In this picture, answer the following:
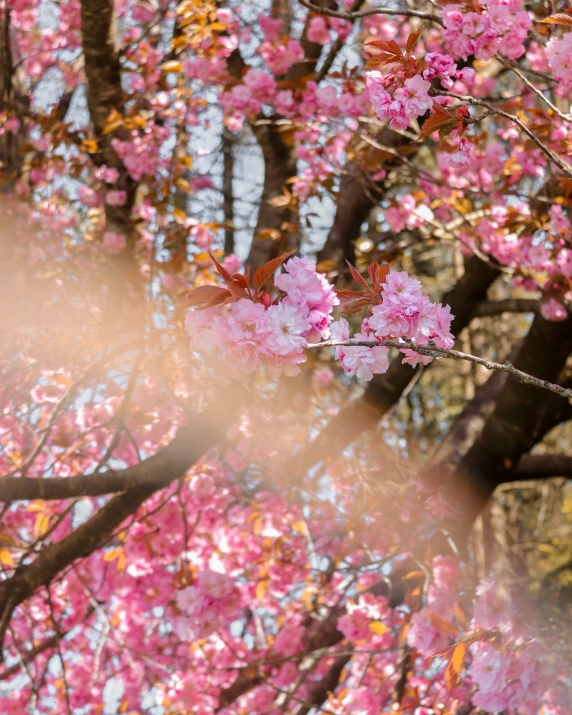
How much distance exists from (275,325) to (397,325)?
221mm

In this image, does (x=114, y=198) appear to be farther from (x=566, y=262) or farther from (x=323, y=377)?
(x=566, y=262)

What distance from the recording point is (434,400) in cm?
723

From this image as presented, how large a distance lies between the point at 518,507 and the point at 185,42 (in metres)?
5.73

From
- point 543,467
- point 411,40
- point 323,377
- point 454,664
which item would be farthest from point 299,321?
point 323,377

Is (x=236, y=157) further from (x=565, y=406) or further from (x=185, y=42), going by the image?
(x=565, y=406)

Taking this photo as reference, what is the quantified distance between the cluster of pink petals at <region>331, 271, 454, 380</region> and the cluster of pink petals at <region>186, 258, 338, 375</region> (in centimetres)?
7

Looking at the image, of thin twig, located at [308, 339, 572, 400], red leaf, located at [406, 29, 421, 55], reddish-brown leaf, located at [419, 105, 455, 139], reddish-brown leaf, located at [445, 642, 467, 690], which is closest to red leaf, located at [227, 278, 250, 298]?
thin twig, located at [308, 339, 572, 400]

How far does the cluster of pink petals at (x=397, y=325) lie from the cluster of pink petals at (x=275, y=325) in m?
0.07

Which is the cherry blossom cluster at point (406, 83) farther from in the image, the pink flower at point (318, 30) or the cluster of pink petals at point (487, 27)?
the pink flower at point (318, 30)

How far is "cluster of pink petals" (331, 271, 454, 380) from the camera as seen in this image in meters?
1.23

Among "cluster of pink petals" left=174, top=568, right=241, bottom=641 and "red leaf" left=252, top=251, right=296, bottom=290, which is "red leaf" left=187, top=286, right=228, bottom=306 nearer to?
"red leaf" left=252, top=251, right=296, bottom=290

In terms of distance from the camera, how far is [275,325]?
1.17m

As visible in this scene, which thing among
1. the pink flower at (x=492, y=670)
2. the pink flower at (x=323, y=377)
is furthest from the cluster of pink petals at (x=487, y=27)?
the pink flower at (x=323, y=377)

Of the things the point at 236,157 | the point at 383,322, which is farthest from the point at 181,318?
the point at 236,157
